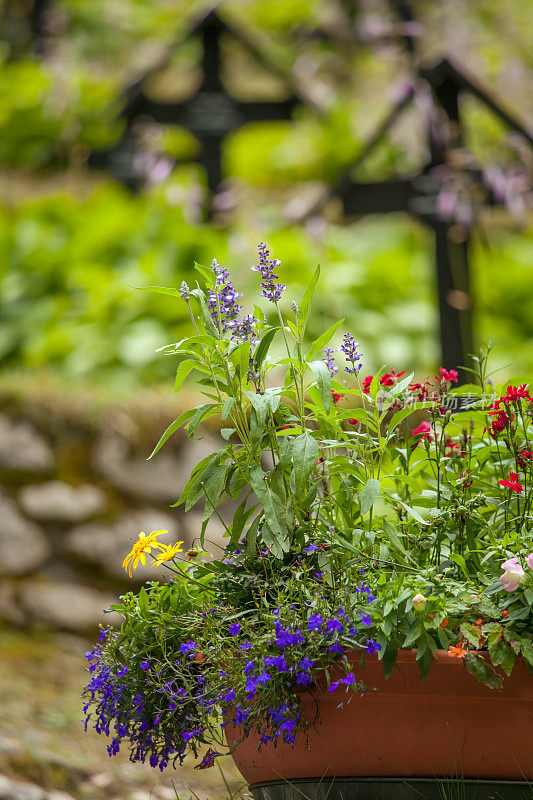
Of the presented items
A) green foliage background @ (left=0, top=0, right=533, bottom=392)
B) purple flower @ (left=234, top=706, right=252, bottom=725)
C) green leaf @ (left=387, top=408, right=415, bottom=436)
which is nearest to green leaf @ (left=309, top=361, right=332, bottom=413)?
green leaf @ (left=387, top=408, right=415, bottom=436)

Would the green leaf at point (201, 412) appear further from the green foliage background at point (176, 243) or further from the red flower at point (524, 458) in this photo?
the green foliage background at point (176, 243)

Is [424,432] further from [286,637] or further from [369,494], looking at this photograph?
[286,637]

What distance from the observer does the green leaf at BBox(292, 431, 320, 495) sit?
4.10ft

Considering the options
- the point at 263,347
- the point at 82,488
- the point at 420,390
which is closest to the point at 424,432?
the point at 420,390

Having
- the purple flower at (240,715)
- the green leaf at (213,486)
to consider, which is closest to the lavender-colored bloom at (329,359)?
the green leaf at (213,486)

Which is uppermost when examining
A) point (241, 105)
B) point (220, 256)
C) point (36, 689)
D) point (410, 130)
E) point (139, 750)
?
point (410, 130)

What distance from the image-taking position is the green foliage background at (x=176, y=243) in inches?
158

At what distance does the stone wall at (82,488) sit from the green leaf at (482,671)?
2.07 m

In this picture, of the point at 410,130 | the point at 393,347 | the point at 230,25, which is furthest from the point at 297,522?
the point at 410,130

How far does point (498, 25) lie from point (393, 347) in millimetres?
5585

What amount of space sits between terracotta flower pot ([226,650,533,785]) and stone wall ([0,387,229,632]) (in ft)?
6.52

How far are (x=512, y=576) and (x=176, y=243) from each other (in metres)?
3.48

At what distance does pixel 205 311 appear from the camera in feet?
4.28

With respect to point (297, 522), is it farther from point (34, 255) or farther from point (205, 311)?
point (34, 255)
